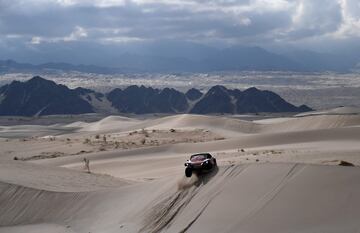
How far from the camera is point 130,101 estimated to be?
423ft

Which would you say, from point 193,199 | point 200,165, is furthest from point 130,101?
point 193,199

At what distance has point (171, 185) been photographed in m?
17.7

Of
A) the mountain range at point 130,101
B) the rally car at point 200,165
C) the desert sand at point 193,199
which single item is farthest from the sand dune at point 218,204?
the mountain range at point 130,101

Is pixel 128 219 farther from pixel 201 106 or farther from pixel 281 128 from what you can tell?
pixel 201 106

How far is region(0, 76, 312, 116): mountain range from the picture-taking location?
111500mm

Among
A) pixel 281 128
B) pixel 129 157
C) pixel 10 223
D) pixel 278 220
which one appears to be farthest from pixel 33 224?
pixel 281 128

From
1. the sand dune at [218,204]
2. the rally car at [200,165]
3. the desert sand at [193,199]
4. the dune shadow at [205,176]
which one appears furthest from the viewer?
the rally car at [200,165]

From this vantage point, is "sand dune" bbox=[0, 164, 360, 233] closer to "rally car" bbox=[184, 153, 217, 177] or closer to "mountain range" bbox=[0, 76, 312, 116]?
"rally car" bbox=[184, 153, 217, 177]

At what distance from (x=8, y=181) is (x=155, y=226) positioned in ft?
25.4

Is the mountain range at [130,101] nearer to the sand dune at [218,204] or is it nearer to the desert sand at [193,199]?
the desert sand at [193,199]

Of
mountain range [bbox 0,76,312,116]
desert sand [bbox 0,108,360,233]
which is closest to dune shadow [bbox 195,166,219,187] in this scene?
desert sand [bbox 0,108,360,233]

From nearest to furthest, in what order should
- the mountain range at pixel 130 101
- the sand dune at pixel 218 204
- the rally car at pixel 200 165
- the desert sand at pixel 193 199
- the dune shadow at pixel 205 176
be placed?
the sand dune at pixel 218 204 → the desert sand at pixel 193 199 → the dune shadow at pixel 205 176 → the rally car at pixel 200 165 → the mountain range at pixel 130 101

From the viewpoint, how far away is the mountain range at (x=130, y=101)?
4390 inches

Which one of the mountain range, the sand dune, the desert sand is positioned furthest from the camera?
the mountain range
